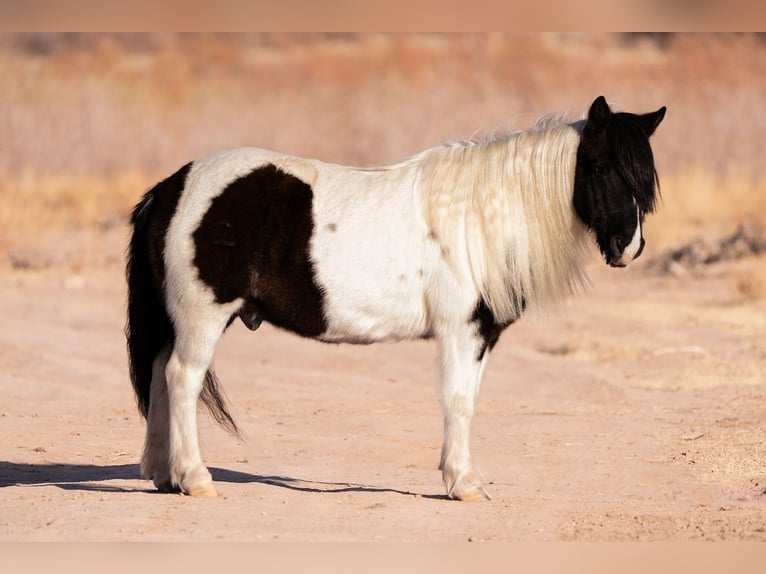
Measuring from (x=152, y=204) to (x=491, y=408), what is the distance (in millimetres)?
4417

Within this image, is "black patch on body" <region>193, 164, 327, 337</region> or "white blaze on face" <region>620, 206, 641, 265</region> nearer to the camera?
"white blaze on face" <region>620, 206, 641, 265</region>

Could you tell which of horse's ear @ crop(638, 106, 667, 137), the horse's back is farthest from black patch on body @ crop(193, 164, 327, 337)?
horse's ear @ crop(638, 106, 667, 137)

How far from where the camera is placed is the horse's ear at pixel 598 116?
22.9 ft

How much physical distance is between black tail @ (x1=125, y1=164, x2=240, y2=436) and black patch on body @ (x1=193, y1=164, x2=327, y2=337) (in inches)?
11.4

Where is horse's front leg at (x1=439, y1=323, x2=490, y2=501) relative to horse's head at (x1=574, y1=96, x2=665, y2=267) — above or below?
below

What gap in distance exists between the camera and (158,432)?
7.57m

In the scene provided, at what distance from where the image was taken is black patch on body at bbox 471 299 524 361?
7.22 m

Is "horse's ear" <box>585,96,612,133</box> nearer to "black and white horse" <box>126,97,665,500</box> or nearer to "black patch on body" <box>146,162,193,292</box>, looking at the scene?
"black and white horse" <box>126,97,665,500</box>

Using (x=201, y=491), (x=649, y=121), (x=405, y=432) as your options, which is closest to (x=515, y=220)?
(x=649, y=121)

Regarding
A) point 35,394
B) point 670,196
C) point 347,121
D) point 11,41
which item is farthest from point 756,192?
point 11,41

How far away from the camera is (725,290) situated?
1645 cm

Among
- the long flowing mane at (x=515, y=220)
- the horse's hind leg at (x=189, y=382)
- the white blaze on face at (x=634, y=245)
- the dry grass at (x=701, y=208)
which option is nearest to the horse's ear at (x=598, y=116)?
the long flowing mane at (x=515, y=220)

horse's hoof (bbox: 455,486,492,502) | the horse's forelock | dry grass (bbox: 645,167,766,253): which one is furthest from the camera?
dry grass (bbox: 645,167,766,253)

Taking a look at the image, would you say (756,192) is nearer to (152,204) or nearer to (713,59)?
(713,59)
